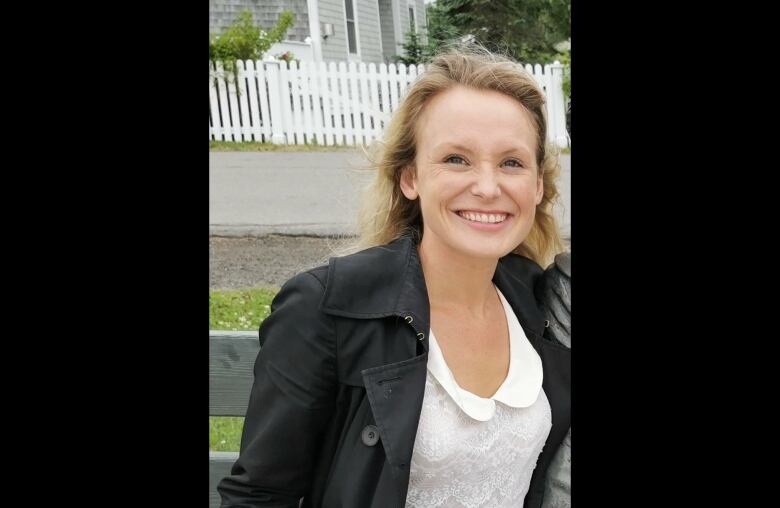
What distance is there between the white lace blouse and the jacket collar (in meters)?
0.08

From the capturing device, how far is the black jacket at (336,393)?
125cm

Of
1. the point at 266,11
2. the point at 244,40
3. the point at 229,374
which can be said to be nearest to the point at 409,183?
the point at 229,374

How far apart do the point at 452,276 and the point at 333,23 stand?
1099 cm

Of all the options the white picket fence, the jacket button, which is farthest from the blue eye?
the white picket fence

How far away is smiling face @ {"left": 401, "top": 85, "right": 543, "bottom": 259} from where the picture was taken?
3.98ft

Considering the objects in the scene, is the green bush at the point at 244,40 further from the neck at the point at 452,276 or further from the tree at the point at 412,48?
the neck at the point at 452,276

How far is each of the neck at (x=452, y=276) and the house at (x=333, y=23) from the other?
31.2 ft

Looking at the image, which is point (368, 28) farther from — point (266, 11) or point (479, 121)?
point (479, 121)

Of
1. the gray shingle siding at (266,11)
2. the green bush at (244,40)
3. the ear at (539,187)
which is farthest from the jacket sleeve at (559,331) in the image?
the gray shingle siding at (266,11)

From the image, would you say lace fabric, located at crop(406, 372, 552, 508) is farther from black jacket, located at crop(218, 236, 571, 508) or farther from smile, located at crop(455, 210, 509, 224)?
smile, located at crop(455, 210, 509, 224)
